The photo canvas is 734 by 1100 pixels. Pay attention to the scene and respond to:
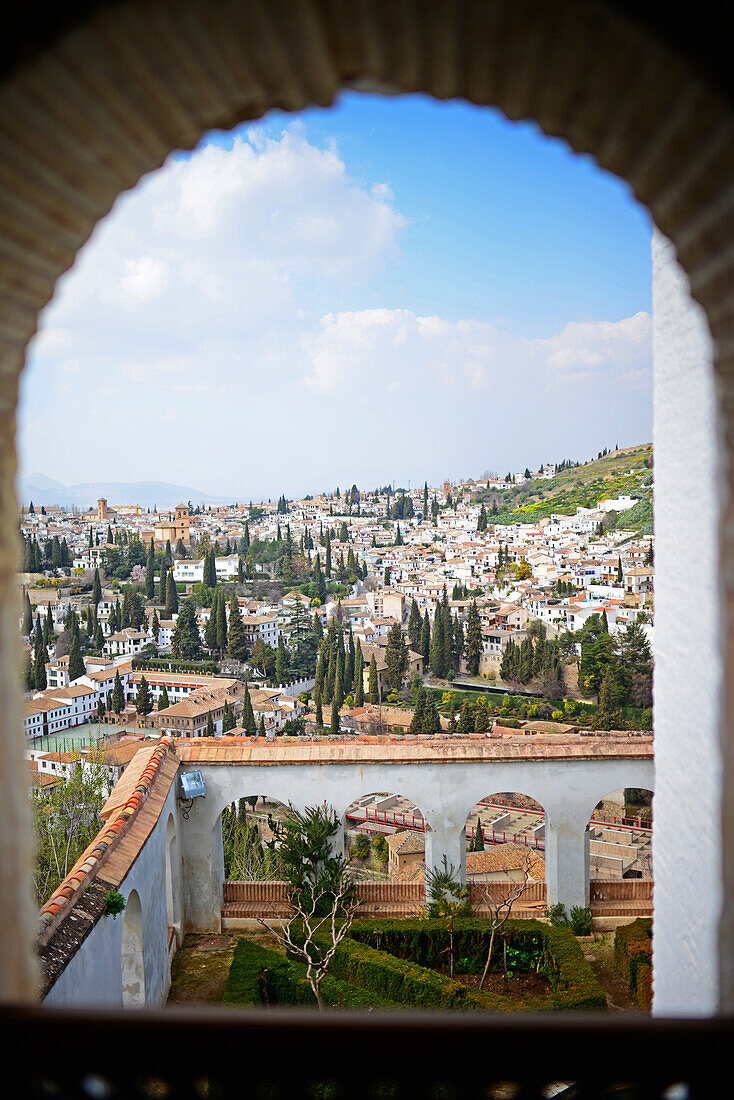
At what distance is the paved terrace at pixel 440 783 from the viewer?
27.3 feet

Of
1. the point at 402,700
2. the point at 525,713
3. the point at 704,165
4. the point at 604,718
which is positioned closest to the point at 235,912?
the point at 704,165

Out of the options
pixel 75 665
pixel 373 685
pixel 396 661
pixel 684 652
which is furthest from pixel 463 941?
pixel 75 665

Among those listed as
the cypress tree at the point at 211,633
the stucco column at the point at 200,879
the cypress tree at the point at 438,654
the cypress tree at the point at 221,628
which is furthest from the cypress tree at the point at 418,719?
the stucco column at the point at 200,879

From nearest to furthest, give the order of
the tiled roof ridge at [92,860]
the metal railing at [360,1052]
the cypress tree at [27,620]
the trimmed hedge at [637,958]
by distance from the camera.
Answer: the metal railing at [360,1052] < the tiled roof ridge at [92,860] < the trimmed hedge at [637,958] < the cypress tree at [27,620]

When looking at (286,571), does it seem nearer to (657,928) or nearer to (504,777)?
(504,777)

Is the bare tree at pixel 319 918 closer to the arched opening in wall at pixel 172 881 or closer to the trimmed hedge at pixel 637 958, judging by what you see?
the arched opening in wall at pixel 172 881

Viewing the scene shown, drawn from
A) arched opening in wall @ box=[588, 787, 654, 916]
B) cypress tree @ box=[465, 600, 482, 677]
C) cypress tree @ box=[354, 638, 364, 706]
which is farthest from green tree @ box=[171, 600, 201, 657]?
arched opening in wall @ box=[588, 787, 654, 916]

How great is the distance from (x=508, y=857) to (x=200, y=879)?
363 inches

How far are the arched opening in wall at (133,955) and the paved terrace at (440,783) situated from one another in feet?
7.51

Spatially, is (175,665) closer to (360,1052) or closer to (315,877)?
(315,877)

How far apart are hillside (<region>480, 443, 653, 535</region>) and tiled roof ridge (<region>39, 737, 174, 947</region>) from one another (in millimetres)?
54233

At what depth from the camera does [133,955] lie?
598cm

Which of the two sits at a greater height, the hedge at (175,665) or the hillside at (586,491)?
the hillside at (586,491)

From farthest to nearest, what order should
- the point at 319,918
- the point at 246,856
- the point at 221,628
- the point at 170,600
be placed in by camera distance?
1. the point at 170,600
2. the point at 221,628
3. the point at 246,856
4. the point at 319,918
